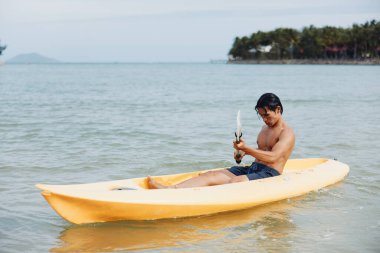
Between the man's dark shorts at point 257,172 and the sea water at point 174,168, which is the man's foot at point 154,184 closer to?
the sea water at point 174,168

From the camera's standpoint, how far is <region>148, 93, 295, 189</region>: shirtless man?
263 inches

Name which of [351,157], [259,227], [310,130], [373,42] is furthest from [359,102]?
[373,42]

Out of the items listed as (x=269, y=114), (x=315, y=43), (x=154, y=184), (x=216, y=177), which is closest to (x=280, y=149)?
(x=269, y=114)

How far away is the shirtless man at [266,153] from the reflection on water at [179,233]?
0.45 meters

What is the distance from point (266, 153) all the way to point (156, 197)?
4.96 ft

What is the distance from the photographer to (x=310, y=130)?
15523mm

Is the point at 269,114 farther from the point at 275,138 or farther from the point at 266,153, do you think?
the point at 266,153

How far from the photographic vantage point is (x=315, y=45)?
385ft

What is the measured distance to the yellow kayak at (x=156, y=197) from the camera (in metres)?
5.94

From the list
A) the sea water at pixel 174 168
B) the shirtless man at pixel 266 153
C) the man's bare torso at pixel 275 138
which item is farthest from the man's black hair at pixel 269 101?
the sea water at pixel 174 168

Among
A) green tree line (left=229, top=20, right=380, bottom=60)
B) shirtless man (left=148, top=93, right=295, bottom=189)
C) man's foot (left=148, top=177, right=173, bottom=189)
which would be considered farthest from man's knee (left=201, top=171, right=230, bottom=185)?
green tree line (left=229, top=20, right=380, bottom=60)

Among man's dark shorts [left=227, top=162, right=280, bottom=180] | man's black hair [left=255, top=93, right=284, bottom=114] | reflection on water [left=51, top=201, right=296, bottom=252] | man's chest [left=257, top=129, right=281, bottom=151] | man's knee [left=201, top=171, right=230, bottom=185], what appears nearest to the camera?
reflection on water [left=51, top=201, right=296, bottom=252]

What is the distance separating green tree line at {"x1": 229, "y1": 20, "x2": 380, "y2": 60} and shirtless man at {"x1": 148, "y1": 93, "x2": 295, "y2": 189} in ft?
323

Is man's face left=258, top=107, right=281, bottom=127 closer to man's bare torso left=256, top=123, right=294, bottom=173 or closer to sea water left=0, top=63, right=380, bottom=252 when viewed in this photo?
man's bare torso left=256, top=123, right=294, bottom=173
